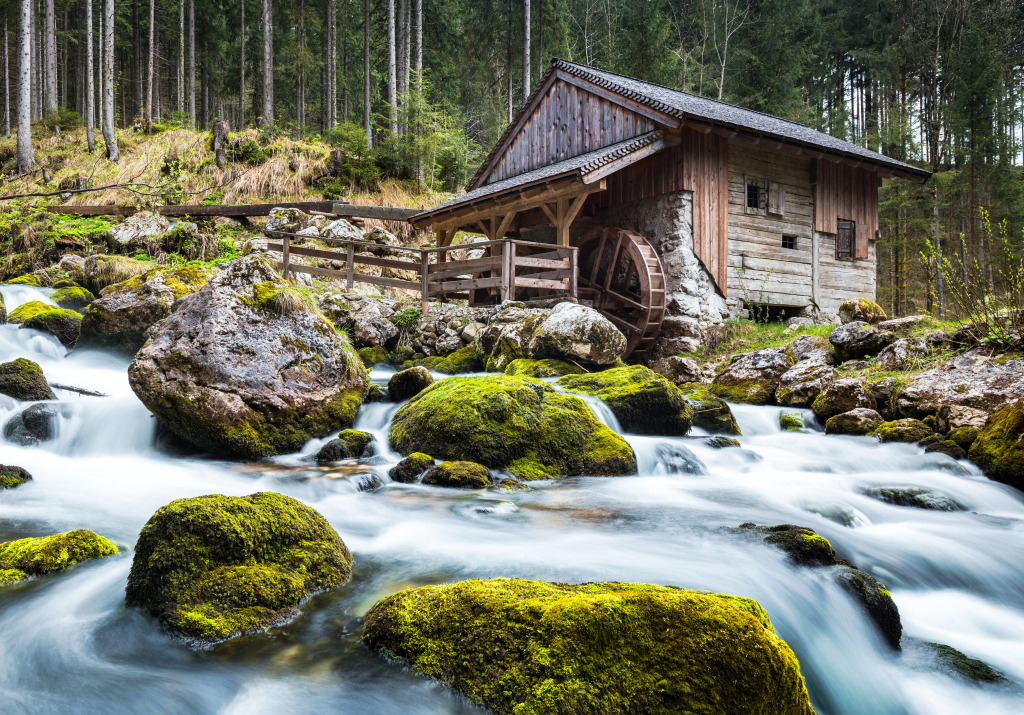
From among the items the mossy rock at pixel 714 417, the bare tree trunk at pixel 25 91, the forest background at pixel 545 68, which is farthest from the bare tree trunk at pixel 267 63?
the mossy rock at pixel 714 417

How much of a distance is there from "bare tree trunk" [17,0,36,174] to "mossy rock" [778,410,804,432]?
20048 millimetres

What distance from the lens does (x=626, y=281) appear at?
14.3 meters

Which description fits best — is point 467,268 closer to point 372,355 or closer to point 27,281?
point 372,355

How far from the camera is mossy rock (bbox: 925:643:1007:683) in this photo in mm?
2910

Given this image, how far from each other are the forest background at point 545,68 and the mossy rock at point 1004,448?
34.4 ft

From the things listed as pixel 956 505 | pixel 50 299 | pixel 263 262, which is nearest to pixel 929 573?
pixel 956 505

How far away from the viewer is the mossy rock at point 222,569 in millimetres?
2770

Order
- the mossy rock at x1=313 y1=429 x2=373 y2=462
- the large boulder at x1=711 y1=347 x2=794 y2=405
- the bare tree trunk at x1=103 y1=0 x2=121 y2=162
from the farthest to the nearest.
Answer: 1. the bare tree trunk at x1=103 y1=0 x2=121 y2=162
2. the large boulder at x1=711 y1=347 x2=794 y2=405
3. the mossy rock at x1=313 y1=429 x2=373 y2=462

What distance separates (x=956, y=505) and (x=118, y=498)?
713 cm

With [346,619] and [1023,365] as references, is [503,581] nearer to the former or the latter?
[346,619]

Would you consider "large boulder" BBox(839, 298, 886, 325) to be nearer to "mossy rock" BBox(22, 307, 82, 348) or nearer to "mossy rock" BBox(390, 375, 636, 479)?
"mossy rock" BBox(390, 375, 636, 479)

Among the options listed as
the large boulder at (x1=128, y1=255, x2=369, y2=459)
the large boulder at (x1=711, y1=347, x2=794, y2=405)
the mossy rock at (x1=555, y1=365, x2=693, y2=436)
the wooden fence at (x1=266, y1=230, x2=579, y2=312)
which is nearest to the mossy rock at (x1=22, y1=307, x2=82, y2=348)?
the wooden fence at (x1=266, y1=230, x2=579, y2=312)

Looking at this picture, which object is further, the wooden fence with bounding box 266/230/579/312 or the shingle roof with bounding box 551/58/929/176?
the shingle roof with bounding box 551/58/929/176

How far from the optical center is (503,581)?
2764 millimetres
